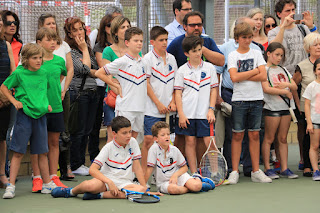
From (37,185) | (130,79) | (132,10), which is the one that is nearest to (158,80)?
(130,79)

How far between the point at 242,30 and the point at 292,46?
1.18 m

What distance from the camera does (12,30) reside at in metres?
6.77

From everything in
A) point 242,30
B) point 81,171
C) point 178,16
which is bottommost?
point 81,171

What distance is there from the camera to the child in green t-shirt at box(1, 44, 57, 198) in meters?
6.07

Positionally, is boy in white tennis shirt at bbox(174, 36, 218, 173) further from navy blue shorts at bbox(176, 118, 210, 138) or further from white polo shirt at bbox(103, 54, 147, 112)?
white polo shirt at bbox(103, 54, 147, 112)

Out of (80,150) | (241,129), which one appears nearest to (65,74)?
(80,150)

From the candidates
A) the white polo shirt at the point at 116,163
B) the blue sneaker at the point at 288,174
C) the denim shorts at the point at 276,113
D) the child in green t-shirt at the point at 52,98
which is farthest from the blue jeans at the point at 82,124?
the blue sneaker at the point at 288,174

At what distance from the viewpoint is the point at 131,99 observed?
6.33 m

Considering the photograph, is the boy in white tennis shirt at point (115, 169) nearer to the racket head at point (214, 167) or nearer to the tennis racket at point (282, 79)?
the racket head at point (214, 167)

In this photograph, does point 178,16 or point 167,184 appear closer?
point 167,184

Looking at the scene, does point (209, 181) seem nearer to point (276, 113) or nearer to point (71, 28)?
point (276, 113)

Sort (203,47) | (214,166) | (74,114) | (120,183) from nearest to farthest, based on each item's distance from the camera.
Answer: (120,183) < (214,166) < (203,47) < (74,114)

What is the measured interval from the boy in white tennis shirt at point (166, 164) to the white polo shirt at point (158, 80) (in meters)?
0.41

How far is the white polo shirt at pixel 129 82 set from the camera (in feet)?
20.8
